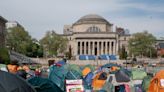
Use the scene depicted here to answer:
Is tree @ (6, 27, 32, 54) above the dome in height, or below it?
below

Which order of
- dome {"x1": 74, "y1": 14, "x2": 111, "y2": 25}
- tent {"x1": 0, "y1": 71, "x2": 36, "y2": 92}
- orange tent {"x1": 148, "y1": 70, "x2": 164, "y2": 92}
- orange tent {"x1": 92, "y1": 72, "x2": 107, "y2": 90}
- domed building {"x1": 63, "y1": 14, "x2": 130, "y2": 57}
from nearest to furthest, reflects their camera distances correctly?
tent {"x1": 0, "y1": 71, "x2": 36, "y2": 92} → orange tent {"x1": 148, "y1": 70, "x2": 164, "y2": 92} → orange tent {"x1": 92, "y1": 72, "x2": 107, "y2": 90} → domed building {"x1": 63, "y1": 14, "x2": 130, "y2": 57} → dome {"x1": 74, "y1": 14, "x2": 111, "y2": 25}

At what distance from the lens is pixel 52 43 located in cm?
12562

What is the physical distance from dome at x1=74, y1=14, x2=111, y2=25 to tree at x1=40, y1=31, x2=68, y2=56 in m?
22.4

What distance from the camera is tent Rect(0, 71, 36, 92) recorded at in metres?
11.9

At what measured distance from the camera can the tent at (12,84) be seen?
11.9m

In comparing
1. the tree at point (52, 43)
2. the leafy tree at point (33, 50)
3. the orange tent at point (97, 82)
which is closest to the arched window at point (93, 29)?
the tree at point (52, 43)

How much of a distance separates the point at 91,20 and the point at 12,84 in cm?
13895

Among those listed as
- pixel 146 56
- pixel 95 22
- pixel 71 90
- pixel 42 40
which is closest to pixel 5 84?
pixel 71 90

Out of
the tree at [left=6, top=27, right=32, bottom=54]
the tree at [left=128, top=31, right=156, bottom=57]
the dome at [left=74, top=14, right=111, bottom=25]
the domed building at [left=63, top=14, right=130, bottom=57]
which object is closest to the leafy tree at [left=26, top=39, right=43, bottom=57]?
the tree at [left=6, top=27, right=32, bottom=54]

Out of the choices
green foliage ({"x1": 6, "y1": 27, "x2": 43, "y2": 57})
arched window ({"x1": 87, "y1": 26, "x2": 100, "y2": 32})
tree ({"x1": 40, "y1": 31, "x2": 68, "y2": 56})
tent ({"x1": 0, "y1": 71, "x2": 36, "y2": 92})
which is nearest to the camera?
tent ({"x1": 0, "y1": 71, "x2": 36, "y2": 92})

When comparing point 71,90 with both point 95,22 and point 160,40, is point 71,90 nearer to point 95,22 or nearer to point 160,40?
point 95,22

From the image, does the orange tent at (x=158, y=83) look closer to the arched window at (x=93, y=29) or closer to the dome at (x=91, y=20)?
the arched window at (x=93, y=29)

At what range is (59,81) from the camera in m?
24.6

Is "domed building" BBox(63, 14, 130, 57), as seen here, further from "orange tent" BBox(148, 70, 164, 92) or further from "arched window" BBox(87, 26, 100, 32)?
"orange tent" BBox(148, 70, 164, 92)
